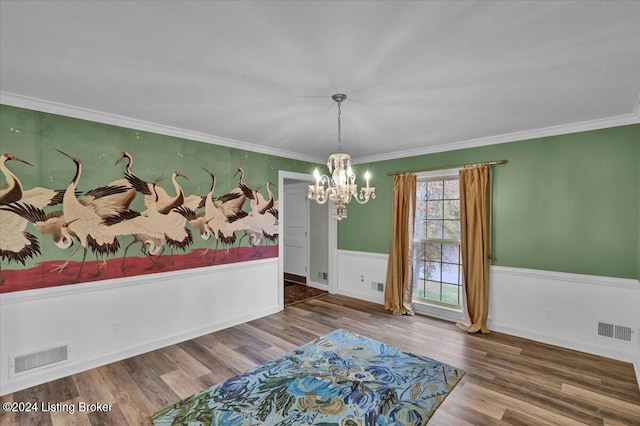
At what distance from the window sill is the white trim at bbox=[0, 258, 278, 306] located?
280 cm

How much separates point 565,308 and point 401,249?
6.77 feet

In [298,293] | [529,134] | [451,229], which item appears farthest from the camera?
[298,293]

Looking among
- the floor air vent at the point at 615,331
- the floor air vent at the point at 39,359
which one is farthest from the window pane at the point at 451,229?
the floor air vent at the point at 39,359

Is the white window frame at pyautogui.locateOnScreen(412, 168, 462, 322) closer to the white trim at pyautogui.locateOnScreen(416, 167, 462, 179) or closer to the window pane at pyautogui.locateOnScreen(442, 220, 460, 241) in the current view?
the white trim at pyautogui.locateOnScreen(416, 167, 462, 179)

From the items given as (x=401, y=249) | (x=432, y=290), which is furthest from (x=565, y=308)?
(x=401, y=249)

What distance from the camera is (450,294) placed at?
4.39m

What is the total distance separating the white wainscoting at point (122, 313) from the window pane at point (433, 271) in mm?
2592

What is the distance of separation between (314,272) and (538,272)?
393cm

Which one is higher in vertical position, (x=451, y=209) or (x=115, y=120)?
(x=115, y=120)

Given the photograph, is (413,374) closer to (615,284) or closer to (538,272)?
(538,272)

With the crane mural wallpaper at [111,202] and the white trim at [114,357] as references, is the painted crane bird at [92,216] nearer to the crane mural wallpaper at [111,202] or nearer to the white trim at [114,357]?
the crane mural wallpaper at [111,202]

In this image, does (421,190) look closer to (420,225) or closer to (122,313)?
(420,225)

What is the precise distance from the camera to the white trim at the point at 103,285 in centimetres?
262

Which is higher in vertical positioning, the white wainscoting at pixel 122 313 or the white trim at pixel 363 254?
the white trim at pixel 363 254
